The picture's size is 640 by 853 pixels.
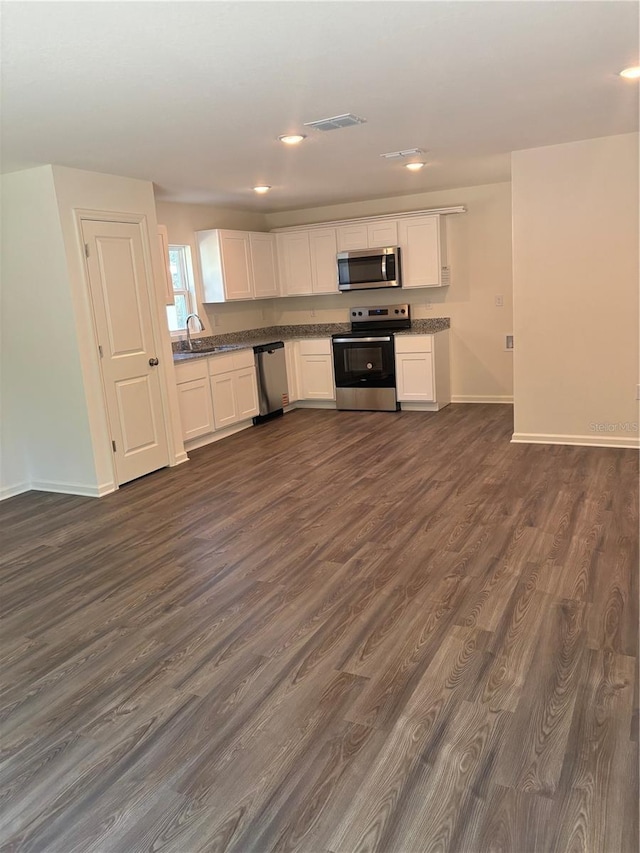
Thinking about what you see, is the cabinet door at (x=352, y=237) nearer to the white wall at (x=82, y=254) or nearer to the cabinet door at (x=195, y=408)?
the cabinet door at (x=195, y=408)

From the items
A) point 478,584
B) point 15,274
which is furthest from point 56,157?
point 478,584

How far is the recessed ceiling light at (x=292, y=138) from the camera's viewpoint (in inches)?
149

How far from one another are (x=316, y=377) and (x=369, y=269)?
1.38m

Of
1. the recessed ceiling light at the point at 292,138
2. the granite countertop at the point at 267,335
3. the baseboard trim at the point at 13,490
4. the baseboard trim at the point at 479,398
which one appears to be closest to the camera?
the recessed ceiling light at the point at 292,138

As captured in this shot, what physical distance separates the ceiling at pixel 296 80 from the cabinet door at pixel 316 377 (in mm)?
2835

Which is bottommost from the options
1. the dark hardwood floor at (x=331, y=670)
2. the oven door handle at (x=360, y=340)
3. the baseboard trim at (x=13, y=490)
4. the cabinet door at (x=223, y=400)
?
the dark hardwood floor at (x=331, y=670)

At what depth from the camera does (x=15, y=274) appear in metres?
4.57

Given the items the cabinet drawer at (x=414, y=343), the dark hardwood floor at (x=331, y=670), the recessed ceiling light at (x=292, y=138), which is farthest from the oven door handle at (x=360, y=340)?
the recessed ceiling light at (x=292, y=138)

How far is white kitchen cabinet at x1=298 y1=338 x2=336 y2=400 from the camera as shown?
7.22 meters

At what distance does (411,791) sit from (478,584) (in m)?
1.29

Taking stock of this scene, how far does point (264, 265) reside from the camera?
7.36m

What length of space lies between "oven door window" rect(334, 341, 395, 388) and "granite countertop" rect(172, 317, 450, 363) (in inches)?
11.9

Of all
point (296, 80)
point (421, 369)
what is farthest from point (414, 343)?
→ point (296, 80)

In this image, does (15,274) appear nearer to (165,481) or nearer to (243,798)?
(165,481)
